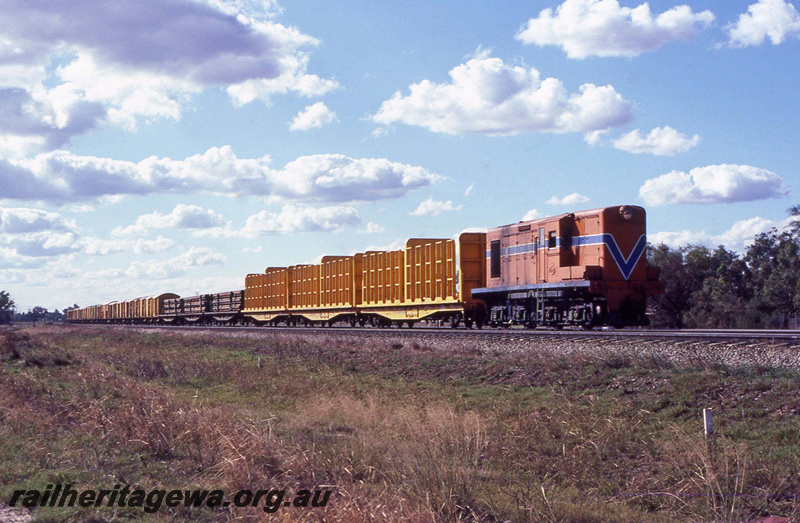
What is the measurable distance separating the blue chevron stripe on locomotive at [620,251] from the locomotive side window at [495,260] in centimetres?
432

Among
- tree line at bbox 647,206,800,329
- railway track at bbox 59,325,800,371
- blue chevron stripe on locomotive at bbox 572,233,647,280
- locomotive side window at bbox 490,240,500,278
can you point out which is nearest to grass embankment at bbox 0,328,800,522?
railway track at bbox 59,325,800,371

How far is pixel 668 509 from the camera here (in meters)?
7.57

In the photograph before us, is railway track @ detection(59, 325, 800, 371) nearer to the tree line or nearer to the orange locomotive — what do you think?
the orange locomotive

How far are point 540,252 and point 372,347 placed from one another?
21.2 feet

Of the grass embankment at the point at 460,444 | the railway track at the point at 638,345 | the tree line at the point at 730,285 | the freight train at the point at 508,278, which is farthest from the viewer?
the tree line at the point at 730,285

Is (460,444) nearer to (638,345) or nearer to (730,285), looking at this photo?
(638,345)

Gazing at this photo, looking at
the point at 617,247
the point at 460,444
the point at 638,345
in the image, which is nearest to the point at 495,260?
the point at 617,247

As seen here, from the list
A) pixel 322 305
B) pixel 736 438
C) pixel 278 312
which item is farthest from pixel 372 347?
pixel 278 312

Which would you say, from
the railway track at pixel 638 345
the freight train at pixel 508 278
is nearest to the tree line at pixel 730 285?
the freight train at pixel 508 278

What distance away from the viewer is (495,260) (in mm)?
26438

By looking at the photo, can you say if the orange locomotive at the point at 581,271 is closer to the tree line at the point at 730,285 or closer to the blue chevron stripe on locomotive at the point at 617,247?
the blue chevron stripe on locomotive at the point at 617,247

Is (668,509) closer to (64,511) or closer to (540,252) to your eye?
(64,511)

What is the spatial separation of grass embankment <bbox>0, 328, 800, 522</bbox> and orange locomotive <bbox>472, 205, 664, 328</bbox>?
5952 millimetres

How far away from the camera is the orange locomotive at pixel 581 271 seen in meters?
21.5
